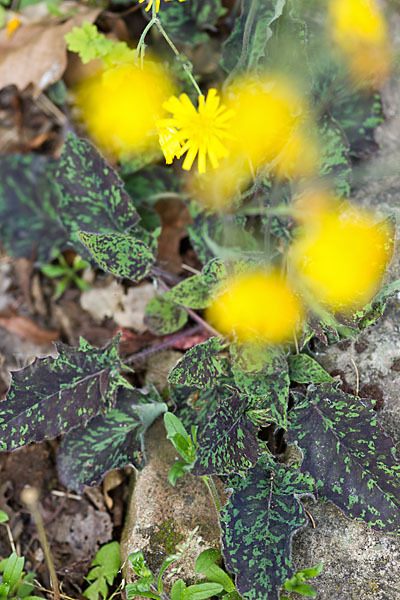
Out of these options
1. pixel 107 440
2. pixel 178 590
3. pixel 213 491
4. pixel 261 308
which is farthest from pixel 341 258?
pixel 178 590

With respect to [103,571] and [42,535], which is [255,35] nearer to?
[42,535]

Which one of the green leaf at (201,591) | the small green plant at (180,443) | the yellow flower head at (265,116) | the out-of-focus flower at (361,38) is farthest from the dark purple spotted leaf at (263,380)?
the out-of-focus flower at (361,38)

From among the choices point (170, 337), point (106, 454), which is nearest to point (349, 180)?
point (170, 337)

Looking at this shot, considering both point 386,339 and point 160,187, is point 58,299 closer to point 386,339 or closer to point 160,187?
point 160,187

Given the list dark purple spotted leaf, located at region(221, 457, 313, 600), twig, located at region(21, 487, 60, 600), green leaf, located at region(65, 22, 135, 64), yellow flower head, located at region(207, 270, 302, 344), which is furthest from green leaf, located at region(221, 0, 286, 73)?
twig, located at region(21, 487, 60, 600)

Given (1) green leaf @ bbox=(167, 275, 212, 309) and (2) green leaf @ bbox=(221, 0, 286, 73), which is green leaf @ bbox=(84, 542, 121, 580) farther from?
(2) green leaf @ bbox=(221, 0, 286, 73)
